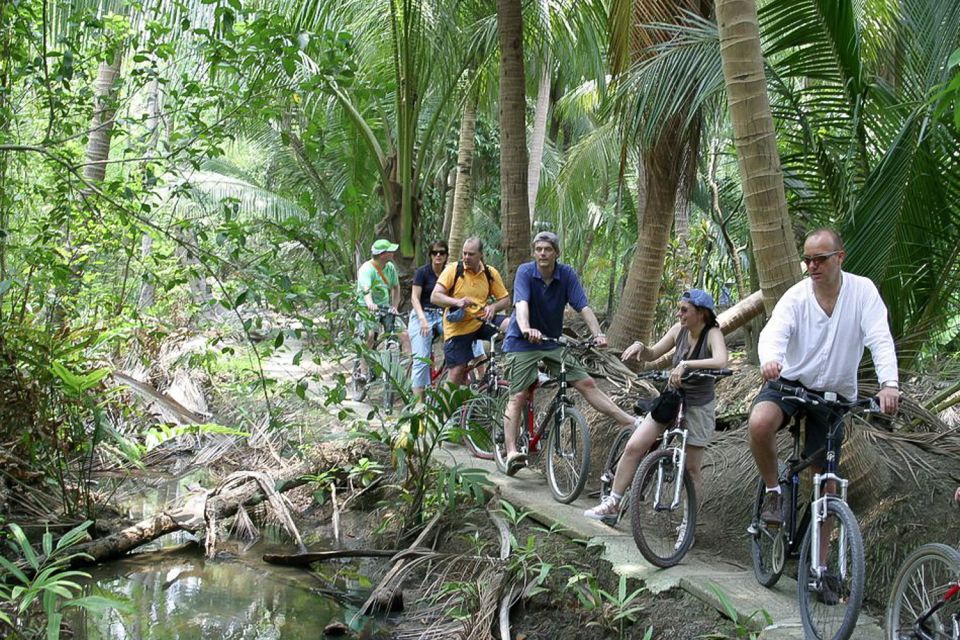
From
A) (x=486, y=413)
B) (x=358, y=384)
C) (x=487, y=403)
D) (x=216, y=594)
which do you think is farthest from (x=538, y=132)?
(x=216, y=594)

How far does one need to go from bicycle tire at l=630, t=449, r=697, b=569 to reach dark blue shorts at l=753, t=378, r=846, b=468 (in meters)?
0.88

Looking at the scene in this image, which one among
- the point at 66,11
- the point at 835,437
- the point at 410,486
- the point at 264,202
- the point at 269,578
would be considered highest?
the point at 264,202

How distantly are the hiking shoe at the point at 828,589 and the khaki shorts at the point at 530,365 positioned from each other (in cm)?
329

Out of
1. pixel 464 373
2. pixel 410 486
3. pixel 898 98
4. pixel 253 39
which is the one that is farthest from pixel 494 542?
pixel 898 98

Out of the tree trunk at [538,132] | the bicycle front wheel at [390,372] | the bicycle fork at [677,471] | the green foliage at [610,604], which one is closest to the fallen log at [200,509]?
the bicycle front wheel at [390,372]

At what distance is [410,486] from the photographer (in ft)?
27.5

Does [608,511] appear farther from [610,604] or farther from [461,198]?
[461,198]

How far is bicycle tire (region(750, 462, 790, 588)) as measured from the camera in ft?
18.4

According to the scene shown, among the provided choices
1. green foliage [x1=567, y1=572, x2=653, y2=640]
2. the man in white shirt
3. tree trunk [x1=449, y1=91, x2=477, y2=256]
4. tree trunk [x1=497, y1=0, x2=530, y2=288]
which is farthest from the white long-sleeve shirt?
tree trunk [x1=449, y1=91, x2=477, y2=256]

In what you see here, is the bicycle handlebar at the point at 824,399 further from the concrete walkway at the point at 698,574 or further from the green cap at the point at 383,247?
the green cap at the point at 383,247

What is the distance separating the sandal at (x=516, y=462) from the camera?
27.7ft

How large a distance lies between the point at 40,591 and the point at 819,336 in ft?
15.7

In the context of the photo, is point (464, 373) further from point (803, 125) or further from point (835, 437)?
point (835, 437)

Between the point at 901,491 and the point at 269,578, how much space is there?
478 centimetres
